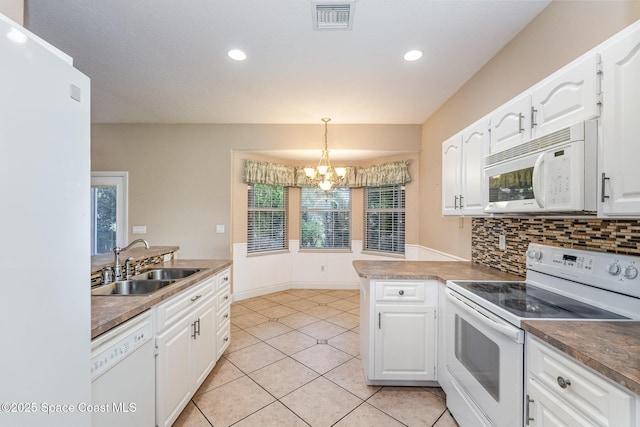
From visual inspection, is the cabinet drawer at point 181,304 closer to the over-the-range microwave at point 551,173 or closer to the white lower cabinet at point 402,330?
the white lower cabinet at point 402,330

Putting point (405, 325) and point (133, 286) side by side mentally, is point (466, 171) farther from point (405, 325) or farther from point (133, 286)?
point (133, 286)

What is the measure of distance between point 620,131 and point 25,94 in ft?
6.52

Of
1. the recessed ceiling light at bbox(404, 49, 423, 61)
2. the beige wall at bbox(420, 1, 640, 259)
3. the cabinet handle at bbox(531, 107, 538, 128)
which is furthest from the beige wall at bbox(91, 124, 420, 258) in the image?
the cabinet handle at bbox(531, 107, 538, 128)

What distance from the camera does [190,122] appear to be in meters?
4.20

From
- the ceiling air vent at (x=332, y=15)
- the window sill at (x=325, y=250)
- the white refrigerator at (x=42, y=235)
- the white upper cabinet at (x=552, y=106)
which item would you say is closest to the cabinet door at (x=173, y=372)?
the white refrigerator at (x=42, y=235)

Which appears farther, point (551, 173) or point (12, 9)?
point (551, 173)

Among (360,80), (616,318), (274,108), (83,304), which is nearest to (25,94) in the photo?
(83,304)

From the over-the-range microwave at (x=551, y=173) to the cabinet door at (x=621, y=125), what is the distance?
5 centimetres

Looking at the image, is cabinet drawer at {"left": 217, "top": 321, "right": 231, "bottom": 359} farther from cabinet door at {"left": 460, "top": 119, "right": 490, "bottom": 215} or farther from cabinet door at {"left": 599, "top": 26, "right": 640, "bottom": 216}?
cabinet door at {"left": 599, "top": 26, "right": 640, "bottom": 216}

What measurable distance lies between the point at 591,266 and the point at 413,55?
2.03 m

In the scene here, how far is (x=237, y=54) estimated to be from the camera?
7.92 ft

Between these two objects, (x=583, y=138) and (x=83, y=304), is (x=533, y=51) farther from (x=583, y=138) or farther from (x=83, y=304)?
(x=83, y=304)

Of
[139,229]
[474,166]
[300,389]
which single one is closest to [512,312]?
[474,166]

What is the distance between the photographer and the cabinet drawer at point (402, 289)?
82.0 inches
